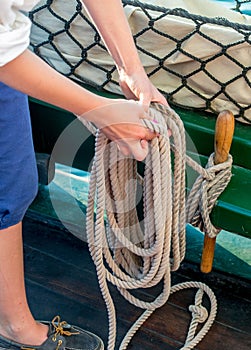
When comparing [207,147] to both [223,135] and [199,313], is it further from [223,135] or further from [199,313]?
[199,313]

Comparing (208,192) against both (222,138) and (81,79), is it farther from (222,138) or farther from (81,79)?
(81,79)

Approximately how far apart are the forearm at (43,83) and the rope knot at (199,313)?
26.9 inches

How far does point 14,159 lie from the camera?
1075 millimetres

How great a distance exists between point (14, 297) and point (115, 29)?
22.3 inches

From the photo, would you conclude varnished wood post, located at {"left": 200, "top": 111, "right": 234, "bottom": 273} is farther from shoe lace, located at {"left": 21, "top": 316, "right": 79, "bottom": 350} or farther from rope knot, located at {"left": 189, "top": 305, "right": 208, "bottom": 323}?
shoe lace, located at {"left": 21, "top": 316, "right": 79, "bottom": 350}

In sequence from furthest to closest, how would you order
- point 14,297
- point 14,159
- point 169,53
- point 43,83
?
point 169,53 < point 14,297 < point 14,159 < point 43,83

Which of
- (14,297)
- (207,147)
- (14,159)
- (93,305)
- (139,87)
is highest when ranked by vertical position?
(139,87)

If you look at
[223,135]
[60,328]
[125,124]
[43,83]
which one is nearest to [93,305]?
[60,328]

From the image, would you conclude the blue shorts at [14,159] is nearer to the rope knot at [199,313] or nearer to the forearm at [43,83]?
the forearm at [43,83]

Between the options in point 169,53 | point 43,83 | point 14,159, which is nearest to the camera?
point 43,83

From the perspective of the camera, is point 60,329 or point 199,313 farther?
point 199,313

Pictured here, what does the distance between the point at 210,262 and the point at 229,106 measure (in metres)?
0.38

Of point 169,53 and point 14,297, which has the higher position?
point 169,53

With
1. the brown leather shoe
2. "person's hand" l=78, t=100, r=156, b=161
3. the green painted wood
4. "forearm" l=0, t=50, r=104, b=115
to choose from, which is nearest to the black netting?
the green painted wood
